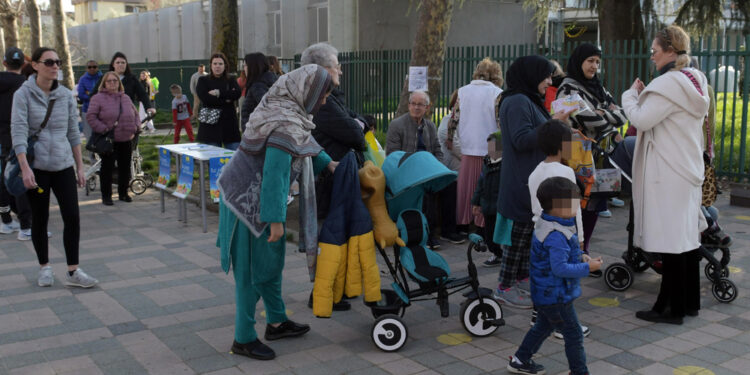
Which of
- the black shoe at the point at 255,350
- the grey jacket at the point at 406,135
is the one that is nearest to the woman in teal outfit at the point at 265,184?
the black shoe at the point at 255,350

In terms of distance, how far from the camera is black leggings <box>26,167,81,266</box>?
584 centimetres

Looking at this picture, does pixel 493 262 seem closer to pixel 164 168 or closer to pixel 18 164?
pixel 18 164

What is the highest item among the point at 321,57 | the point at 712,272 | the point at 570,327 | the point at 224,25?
the point at 224,25

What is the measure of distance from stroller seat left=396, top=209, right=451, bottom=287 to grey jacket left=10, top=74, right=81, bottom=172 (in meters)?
2.97

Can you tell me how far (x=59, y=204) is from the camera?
592cm

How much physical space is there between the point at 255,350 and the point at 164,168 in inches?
206

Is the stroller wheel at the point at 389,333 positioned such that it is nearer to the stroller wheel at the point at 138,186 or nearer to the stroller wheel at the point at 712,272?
the stroller wheel at the point at 712,272

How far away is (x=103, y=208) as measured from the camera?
9742mm

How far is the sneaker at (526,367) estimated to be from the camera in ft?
13.5

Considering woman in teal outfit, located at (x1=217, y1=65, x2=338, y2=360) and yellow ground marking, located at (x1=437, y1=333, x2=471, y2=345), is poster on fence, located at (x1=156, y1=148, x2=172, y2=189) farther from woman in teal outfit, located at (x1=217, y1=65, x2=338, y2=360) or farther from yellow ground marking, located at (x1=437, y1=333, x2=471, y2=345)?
yellow ground marking, located at (x1=437, y1=333, x2=471, y2=345)

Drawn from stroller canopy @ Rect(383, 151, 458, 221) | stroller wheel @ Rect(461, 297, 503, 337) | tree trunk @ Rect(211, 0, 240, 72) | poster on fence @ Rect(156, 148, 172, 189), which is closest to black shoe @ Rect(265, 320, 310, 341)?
stroller canopy @ Rect(383, 151, 458, 221)

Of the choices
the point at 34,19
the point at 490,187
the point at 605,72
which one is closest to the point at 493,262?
the point at 490,187

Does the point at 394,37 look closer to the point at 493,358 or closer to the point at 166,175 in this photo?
the point at 166,175

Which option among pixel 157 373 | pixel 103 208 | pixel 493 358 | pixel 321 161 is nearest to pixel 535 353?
pixel 493 358
